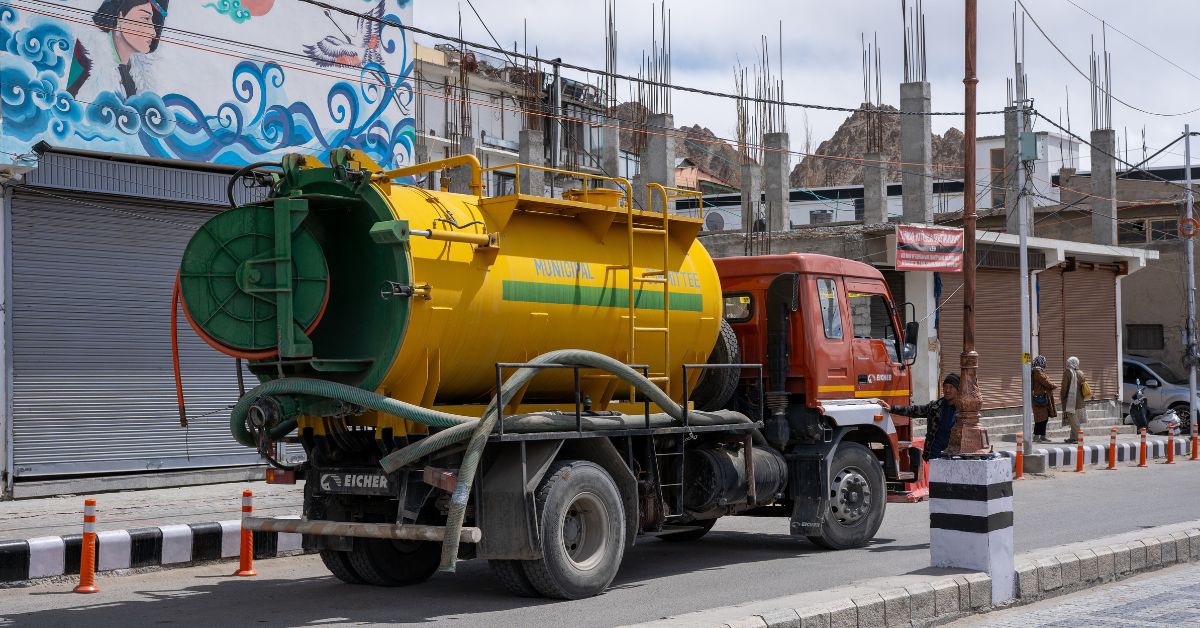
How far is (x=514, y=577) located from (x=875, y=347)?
16.6ft

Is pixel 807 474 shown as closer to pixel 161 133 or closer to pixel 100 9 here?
pixel 161 133

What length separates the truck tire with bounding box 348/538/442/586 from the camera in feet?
31.6

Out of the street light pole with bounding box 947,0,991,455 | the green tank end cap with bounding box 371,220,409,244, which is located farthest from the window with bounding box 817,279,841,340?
the green tank end cap with bounding box 371,220,409,244

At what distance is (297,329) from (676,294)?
131 inches

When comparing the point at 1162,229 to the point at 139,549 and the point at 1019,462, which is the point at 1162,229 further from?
the point at 139,549

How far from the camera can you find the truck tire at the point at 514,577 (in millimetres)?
8852

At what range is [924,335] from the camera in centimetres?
2489

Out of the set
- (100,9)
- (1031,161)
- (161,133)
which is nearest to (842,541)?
(161,133)

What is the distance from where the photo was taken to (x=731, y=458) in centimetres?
1063

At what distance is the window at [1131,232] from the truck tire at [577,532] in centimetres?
3479

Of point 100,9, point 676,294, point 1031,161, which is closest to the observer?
point 676,294

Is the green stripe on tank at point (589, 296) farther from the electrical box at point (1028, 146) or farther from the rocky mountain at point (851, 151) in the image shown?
the rocky mountain at point (851, 151)

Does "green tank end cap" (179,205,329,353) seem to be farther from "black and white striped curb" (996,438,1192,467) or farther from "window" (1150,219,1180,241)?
"window" (1150,219,1180,241)

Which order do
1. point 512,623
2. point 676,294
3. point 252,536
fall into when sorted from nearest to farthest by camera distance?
point 512,623, point 676,294, point 252,536
